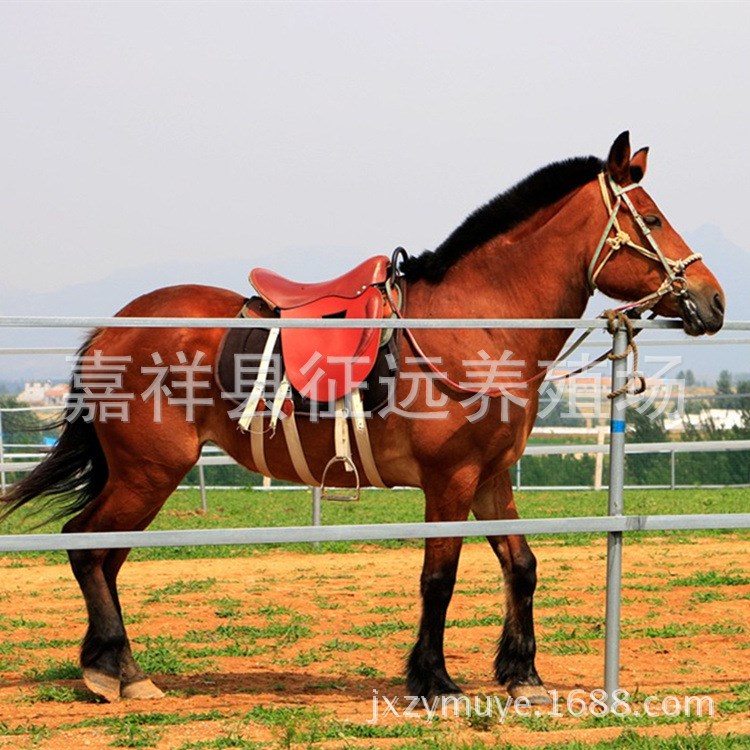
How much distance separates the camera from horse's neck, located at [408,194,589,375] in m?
5.61

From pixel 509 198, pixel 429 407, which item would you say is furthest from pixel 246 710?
pixel 509 198

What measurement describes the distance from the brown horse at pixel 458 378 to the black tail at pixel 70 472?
5.8 inches

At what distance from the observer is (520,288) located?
572 centimetres

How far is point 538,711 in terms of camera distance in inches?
206

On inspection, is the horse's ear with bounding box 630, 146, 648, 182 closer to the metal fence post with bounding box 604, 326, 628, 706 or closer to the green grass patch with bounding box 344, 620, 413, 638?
the metal fence post with bounding box 604, 326, 628, 706

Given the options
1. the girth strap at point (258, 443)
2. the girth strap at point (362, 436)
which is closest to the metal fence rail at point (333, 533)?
the girth strap at point (362, 436)

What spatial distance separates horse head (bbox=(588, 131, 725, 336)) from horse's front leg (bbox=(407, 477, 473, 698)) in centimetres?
118

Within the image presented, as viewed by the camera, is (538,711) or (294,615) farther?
(294,615)

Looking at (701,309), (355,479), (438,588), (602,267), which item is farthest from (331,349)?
(701,309)

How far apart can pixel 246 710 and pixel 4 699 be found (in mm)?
1188

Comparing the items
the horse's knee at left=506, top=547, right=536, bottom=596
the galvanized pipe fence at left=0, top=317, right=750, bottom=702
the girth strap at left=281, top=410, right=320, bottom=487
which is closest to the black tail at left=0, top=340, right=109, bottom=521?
the girth strap at left=281, top=410, right=320, bottom=487

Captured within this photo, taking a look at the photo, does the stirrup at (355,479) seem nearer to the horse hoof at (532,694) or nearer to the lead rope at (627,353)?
the horse hoof at (532,694)

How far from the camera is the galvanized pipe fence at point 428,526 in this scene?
170 inches

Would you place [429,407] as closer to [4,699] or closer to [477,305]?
[477,305]
